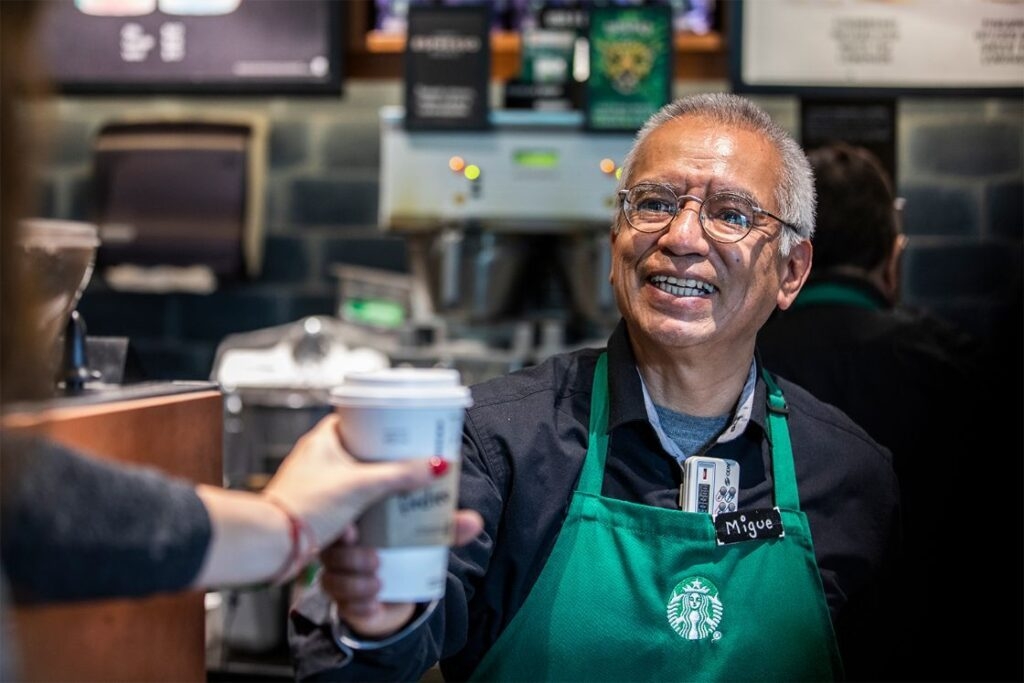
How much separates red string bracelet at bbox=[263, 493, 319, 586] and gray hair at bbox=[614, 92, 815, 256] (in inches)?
38.6

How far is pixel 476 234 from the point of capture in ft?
11.4

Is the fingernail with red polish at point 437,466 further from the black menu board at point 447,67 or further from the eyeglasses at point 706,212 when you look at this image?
the black menu board at point 447,67

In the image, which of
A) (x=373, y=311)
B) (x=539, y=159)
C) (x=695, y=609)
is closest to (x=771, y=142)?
(x=695, y=609)

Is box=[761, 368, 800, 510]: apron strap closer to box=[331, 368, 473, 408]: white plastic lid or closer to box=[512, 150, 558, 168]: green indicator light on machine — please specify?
box=[331, 368, 473, 408]: white plastic lid

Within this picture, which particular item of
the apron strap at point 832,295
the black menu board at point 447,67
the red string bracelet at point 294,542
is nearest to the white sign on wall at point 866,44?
the black menu board at point 447,67

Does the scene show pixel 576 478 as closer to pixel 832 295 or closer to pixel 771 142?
pixel 771 142

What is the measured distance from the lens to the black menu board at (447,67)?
11.3 ft

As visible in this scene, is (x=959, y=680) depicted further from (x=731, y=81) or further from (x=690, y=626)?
(x=731, y=81)

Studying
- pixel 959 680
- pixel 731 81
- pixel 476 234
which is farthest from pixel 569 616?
pixel 731 81

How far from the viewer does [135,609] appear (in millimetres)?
1485

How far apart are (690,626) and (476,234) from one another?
6.50 feet

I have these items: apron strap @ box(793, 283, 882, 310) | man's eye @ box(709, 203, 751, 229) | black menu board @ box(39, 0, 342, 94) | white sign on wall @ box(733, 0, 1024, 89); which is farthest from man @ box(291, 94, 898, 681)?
black menu board @ box(39, 0, 342, 94)

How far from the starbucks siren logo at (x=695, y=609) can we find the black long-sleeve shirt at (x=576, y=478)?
0.13 meters

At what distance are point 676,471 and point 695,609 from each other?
0.21 metres
